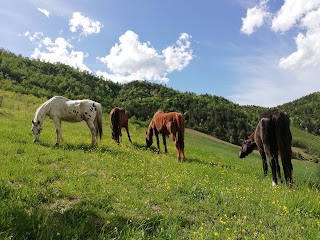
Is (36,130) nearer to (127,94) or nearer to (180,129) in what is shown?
(180,129)

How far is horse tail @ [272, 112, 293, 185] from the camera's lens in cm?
1047

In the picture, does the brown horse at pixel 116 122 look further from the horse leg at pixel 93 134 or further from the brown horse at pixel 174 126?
the horse leg at pixel 93 134

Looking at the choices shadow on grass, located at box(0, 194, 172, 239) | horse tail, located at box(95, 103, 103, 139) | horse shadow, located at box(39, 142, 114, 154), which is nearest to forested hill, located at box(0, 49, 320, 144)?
horse tail, located at box(95, 103, 103, 139)

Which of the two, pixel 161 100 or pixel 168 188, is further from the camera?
pixel 161 100

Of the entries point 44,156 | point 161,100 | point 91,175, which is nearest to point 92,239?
point 91,175

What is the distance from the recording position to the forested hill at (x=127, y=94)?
88438 mm

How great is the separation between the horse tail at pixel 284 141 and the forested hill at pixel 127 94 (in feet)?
204

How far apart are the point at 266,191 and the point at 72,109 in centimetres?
986

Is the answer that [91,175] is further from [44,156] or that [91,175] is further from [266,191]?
[266,191]

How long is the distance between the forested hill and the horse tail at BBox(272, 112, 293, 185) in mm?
62040

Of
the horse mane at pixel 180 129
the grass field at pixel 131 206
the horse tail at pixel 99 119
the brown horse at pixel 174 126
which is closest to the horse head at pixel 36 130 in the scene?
the horse tail at pixel 99 119

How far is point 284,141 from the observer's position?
1056 cm

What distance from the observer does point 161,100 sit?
372 ft

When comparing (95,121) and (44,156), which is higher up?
(95,121)
